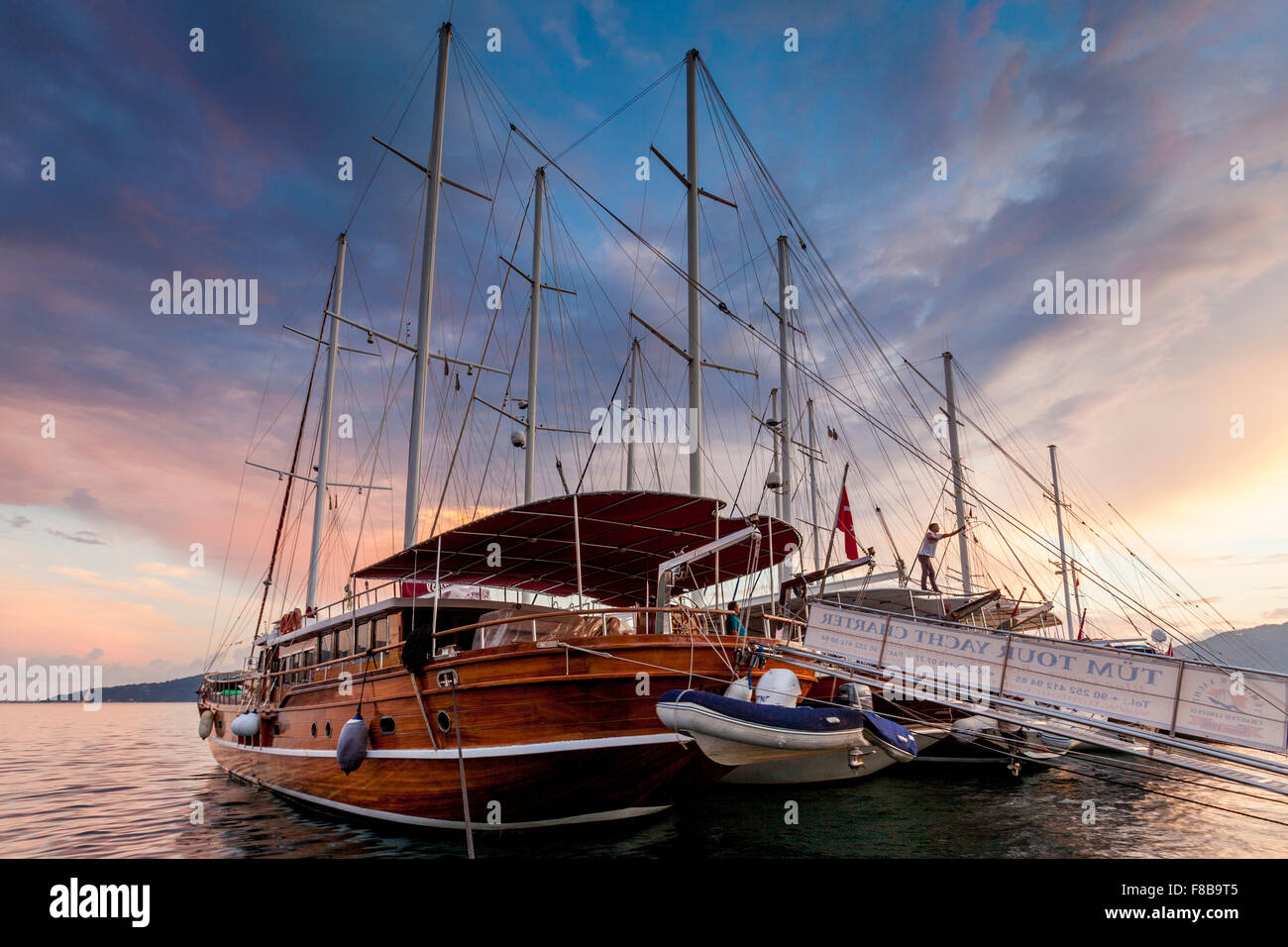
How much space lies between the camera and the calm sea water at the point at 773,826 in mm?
11023

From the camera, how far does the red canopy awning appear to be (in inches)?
464

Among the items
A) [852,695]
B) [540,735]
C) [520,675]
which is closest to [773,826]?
[852,695]

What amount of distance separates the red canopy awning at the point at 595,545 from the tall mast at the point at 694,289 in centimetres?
163

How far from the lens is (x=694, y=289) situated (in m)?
17.9

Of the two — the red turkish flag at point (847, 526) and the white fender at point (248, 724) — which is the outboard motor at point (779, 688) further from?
the white fender at point (248, 724)

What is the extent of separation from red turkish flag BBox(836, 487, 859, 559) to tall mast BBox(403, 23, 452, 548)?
11.3 meters

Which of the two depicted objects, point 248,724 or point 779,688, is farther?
point 248,724

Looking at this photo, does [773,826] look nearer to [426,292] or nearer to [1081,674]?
[1081,674]

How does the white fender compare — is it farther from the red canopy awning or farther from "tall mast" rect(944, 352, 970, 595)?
"tall mast" rect(944, 352, 970, 595)

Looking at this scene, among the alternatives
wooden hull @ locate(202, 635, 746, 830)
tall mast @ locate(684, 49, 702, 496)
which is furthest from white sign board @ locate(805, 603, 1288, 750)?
tall mast @ locate(684, 49, 702, 496)

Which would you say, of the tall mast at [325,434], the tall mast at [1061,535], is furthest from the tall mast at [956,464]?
the tall mast at [325,434]

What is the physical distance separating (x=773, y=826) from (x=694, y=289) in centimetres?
→ 1287
